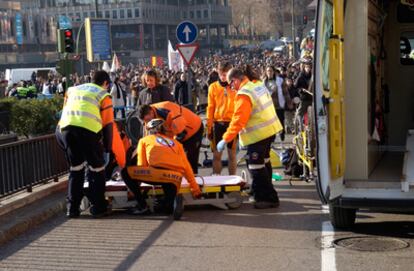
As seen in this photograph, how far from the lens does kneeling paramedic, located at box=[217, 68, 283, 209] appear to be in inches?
384

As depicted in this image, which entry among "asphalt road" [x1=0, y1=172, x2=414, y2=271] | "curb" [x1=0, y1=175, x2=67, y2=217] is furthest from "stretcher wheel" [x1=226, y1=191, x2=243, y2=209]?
"curb" [x1=0, y1=175, x2=67, y2=217]

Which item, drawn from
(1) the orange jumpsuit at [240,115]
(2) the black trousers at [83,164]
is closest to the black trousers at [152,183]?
(2) the black trousers at [83,164]

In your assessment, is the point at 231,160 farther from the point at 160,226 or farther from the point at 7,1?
the point at 7,1

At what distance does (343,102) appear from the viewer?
308 inches

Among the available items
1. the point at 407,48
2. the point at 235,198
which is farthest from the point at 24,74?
the point at 235,198

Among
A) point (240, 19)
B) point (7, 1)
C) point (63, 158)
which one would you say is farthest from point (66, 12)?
point (63, 158)

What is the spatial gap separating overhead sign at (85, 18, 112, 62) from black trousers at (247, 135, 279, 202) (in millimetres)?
20634

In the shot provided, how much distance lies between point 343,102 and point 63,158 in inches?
209

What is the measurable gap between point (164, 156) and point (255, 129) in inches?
46.5

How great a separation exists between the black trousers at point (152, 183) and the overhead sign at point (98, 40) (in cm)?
2061

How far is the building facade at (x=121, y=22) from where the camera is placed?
105312 millimetres

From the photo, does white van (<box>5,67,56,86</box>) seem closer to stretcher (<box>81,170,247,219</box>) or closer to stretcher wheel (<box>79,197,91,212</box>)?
stretcher wheel (<box>79,197,91,212</box>)

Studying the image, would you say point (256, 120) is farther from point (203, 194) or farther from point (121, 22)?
point (121, 22)

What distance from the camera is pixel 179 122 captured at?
34.6 feet
